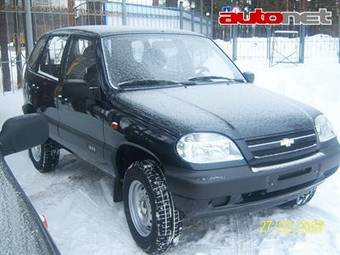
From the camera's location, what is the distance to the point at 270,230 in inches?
167

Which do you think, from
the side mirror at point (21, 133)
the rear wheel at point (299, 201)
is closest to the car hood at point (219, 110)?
the rear wheel at point (299, 201)

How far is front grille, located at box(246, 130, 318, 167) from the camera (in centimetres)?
359

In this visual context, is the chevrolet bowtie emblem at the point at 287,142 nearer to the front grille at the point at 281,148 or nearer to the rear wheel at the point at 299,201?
the front grille at the point at 281,148

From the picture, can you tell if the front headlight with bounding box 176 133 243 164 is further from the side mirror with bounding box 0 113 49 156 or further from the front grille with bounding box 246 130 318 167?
the side mirror with bounding box 0 113 49 156

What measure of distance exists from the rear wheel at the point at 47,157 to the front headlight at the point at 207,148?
2.78 meters

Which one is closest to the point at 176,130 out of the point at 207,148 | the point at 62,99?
the point at 207,148

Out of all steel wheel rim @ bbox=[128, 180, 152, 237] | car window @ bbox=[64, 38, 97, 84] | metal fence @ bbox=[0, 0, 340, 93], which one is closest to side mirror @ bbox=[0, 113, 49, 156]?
steel wheel rim @ bbox=[128, 180, 152, 237]

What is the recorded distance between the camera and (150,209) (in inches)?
148

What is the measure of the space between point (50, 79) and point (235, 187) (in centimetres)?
296

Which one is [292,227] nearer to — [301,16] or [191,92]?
[191,92]

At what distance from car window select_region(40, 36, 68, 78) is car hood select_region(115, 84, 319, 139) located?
1568 mm

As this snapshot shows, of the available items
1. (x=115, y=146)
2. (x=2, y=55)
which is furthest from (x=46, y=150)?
(x=2, y=55)

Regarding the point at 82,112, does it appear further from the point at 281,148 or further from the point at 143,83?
the point at 281,148

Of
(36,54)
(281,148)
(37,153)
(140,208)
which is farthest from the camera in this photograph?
(36,54)
